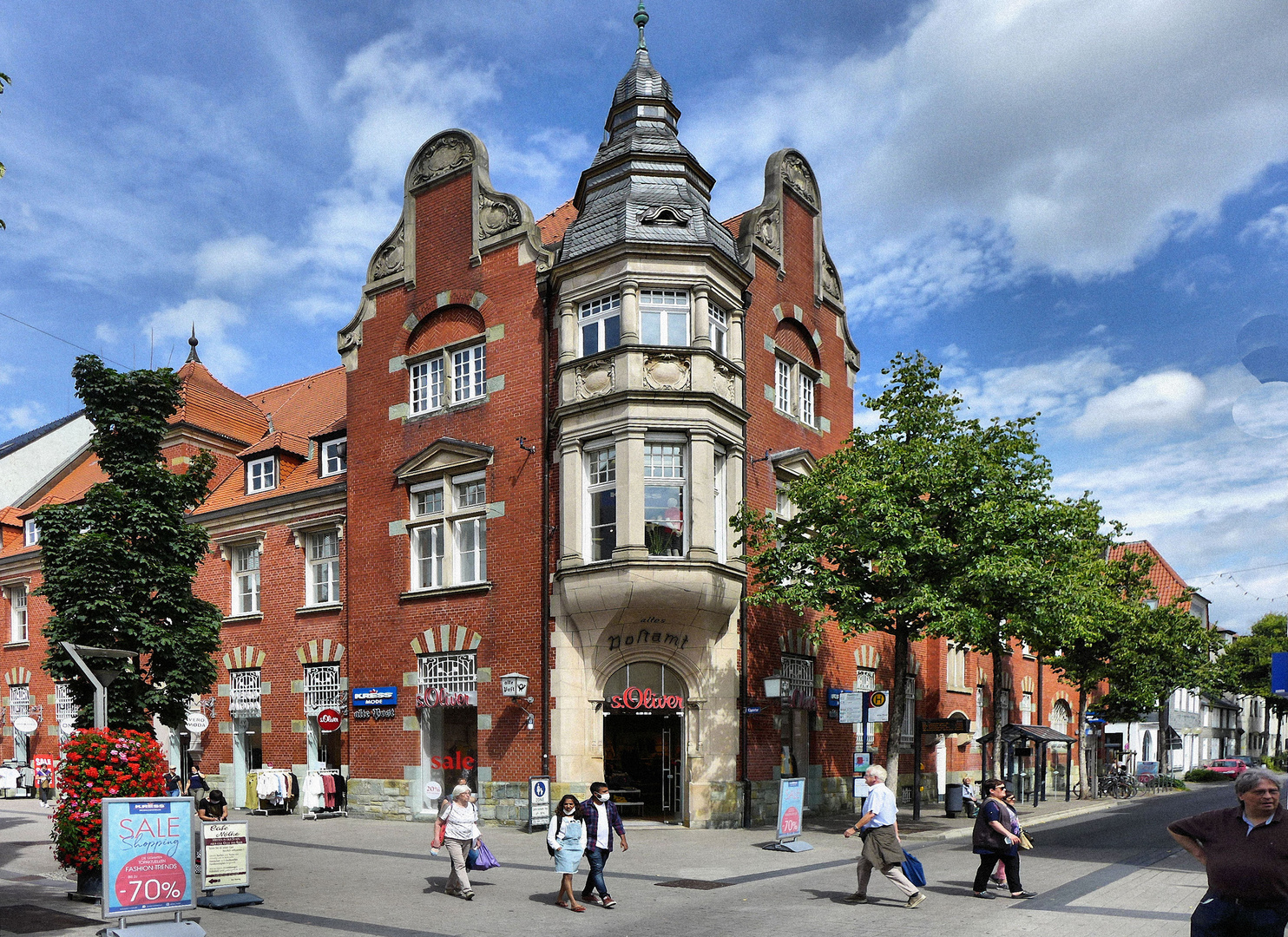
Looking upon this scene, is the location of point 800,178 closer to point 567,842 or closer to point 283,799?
point 283,799

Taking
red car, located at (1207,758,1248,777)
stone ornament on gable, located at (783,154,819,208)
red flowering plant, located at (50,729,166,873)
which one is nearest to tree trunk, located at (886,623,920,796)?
stone ornament on gable, located at (783,154,819,208)

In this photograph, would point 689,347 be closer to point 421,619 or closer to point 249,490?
point 421,619

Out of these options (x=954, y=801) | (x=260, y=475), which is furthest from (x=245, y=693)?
(x=954, y=801)

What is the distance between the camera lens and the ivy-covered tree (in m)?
17.2

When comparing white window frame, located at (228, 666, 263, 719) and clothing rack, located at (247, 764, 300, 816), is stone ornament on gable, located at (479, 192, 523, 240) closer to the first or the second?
white window frame, located at (228, 666, 263, 719)

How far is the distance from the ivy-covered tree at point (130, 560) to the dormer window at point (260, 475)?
14234 mm

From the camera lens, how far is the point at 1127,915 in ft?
40.9

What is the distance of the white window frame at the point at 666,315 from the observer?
945 inches

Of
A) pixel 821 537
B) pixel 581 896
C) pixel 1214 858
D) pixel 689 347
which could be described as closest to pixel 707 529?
pixel 821 537

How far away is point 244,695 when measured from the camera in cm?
3130

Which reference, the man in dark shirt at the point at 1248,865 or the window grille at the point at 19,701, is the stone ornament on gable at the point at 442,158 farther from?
the window grille at the point at 19,701

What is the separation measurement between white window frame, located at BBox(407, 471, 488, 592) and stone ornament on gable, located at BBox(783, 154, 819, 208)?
1150 centimetres

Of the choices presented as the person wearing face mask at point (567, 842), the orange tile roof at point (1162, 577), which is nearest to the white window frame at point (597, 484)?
the person wearing face mask at point (567, 842)

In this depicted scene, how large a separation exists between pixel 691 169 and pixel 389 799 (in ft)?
54.8
